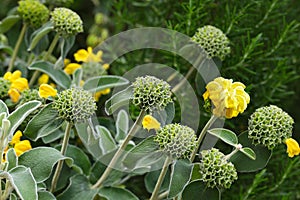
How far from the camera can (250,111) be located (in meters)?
0.85

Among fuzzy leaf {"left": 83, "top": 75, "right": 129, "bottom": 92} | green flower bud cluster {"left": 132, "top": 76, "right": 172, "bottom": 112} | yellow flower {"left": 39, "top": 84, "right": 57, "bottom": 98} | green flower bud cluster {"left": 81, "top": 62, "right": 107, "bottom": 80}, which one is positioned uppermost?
green flower bud cluster {"left": 132, "top": 76, "right": 172, "bottom": 112}

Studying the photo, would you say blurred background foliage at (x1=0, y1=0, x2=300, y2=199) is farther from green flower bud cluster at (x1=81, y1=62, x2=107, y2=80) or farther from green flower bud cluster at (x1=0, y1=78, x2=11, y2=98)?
green flower bud cluster at (x1=0, y1=78, x2=11, y2=98)

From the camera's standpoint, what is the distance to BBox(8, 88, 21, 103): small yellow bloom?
0.73 metres

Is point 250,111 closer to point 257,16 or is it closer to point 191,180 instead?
point 257,16

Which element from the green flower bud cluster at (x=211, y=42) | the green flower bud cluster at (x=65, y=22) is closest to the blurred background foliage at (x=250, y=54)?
the green flower bud cluster at (x=211, y=42)

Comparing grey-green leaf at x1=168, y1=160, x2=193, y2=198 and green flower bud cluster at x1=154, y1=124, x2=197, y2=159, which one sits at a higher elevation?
green flower bud cluster at x1=154, y1=124, x2=197, y2=159

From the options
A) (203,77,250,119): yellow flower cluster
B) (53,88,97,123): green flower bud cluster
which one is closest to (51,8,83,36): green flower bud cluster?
(53,88,97,123): green flower bud cluster

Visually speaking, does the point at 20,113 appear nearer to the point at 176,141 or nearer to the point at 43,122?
the point at 43,122

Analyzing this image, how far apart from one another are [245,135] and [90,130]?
194 millimetres

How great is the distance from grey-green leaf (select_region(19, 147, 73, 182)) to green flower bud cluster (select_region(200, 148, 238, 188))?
0.17m

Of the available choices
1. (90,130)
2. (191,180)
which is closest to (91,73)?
(90,130)

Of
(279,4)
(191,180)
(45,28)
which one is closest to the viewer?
(191,180)

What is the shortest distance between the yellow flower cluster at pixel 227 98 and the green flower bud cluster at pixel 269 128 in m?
0.03

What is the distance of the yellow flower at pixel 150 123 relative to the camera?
23.5 inches
